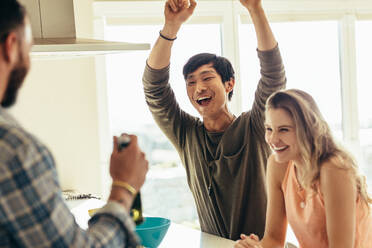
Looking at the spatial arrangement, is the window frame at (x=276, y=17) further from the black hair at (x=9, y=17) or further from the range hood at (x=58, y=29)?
the black hair at (x=9, y=17)

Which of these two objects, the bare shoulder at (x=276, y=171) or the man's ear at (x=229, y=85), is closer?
the bare shoulder at (x=276, y=171)

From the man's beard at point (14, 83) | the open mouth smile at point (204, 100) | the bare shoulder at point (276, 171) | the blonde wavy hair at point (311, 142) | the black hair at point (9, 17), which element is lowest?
the bare shoulder at point (276, 171)

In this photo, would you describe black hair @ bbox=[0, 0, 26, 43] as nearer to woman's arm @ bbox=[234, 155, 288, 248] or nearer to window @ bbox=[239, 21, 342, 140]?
woman's arm @ bbox=[234, 155, 288, 248]

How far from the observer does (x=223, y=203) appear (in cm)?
222

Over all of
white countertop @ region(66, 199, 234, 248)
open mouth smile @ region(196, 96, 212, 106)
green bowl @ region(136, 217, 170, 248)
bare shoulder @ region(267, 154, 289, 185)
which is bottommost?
white countertop @ region(66, 199, 234, 248)

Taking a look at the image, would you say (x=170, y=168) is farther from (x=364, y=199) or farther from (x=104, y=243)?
(x=104, y=243)

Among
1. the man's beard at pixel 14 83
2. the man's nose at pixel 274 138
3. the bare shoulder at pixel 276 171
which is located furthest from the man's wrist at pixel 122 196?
the bare shoulder at pixel 276 171

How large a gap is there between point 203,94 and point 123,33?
204 cm

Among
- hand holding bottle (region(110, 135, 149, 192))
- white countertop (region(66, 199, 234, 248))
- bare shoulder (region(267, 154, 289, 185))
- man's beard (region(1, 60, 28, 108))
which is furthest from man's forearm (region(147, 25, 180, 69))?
man's beard (region(1, 60, 28, 108))

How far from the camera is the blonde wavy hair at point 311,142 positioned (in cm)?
201

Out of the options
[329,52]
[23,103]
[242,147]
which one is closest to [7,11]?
[242,147]

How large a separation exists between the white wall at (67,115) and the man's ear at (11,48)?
9.85 ft

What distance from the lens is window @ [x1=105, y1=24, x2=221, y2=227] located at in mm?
4168

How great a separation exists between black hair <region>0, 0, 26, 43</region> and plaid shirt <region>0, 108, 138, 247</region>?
15 cm
